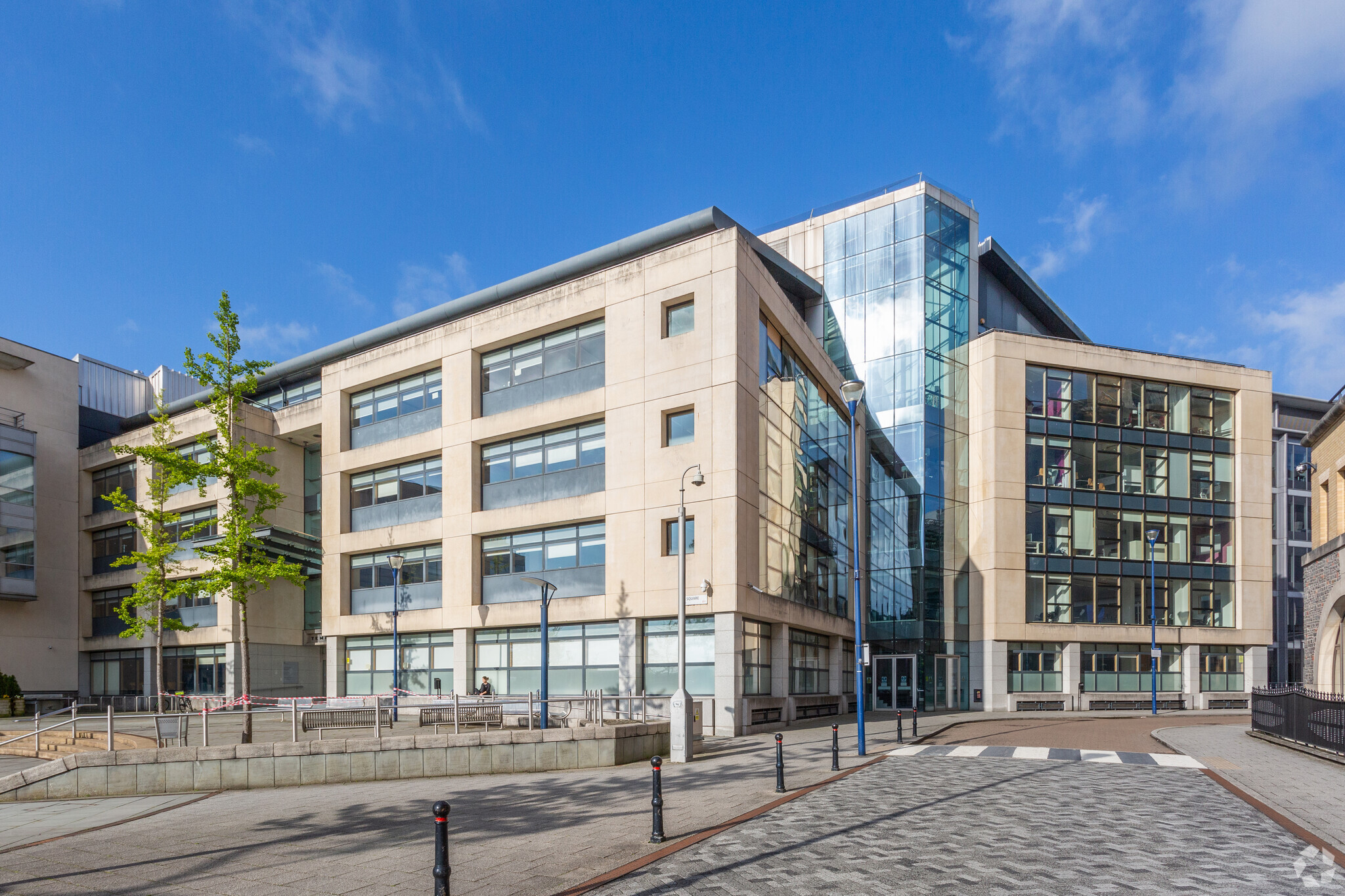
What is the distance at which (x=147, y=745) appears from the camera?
21.4m

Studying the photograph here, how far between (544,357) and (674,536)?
355 inches

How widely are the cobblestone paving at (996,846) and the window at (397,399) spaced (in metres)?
25.3

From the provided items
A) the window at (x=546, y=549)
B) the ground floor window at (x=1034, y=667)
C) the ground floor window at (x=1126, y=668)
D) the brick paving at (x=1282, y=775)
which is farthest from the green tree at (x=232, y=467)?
the ground floor window at (x=1126, y=668)

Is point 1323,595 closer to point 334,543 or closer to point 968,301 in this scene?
point 968,301

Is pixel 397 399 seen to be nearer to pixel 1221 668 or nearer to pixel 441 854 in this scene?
pixel 441 854

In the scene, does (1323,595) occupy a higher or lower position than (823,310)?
lower

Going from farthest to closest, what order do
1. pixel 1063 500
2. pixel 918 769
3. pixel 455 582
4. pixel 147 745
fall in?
pixel 1063 500
pixel 455 582
pixel 147 745
pixel 918 769

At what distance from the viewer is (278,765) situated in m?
18.2

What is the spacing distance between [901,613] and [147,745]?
117 feet

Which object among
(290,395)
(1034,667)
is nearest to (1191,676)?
(1034,667)

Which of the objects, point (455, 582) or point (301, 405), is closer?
point (455, 582)

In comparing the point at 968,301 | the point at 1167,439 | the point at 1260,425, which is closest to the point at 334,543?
the point at 968,301

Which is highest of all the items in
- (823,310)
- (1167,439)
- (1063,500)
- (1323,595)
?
(823,310)

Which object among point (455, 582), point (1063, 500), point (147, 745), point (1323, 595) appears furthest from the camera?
point (1063, 500)
